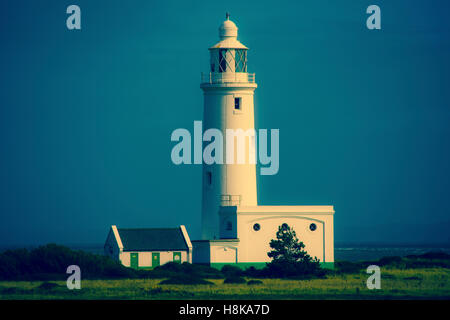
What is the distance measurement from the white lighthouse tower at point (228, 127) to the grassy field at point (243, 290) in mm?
7659

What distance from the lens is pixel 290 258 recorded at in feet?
197

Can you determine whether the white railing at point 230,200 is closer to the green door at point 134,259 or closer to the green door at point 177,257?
the green door at point 177,257

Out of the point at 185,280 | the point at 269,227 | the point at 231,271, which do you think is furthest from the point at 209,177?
the point at 185,280

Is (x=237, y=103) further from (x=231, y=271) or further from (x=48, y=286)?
(x=48, y=286)

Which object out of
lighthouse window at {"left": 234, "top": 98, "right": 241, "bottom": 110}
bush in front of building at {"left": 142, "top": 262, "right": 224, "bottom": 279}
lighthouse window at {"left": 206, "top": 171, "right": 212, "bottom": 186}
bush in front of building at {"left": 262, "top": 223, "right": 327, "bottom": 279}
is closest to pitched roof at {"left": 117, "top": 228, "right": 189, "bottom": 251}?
bush in front of building at {"left": 142, "top": 262, "right": 224, "bottom": 279}

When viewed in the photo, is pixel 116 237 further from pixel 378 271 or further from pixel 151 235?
pixel 378 271

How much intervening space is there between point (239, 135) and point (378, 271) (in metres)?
10.2

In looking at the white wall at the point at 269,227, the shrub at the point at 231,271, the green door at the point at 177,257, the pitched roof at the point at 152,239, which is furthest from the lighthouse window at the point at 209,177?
the shrub at the point at 231,271

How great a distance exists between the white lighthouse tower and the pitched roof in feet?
9.04

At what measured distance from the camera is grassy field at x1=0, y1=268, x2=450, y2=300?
51938mm

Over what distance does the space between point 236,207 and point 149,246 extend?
489 cm

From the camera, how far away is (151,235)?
61.7 metres
